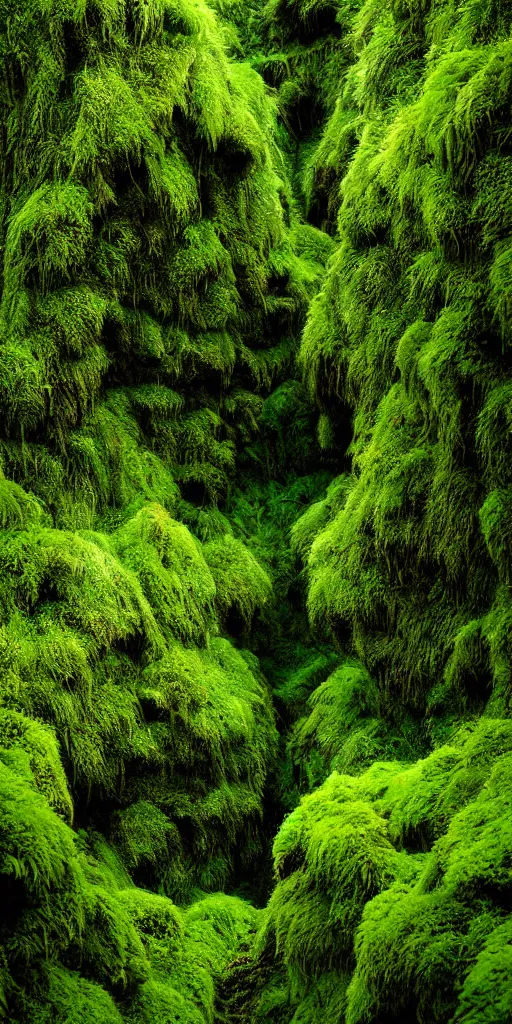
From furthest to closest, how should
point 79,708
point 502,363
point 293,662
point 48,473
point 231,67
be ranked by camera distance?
1. point 231,67
2. point 293,662
3. point 48,473
4. point 79,708
5. point 502,363

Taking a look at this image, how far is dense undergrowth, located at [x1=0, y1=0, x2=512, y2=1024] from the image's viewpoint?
430 cm

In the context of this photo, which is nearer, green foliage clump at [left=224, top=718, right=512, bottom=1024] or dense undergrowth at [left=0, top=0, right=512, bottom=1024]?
green foliage clump at [left=224, top=718, right=512, bottom=1024]

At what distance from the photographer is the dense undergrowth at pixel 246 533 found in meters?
4.30

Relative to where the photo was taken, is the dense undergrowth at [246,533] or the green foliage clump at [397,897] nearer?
the green foliage clump at [397,897]

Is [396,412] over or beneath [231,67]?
beneath

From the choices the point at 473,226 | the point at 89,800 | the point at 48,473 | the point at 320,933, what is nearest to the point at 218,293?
the point at 48,473

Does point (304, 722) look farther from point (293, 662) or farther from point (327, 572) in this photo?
point (327, 572)

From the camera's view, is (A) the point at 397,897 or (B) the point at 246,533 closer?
(A) the point at 397,897

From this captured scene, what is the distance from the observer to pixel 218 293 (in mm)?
8172

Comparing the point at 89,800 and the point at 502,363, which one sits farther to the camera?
the point at 89,800

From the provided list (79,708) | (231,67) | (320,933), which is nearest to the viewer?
(320,933)

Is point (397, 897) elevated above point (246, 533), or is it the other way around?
point (246, 533)

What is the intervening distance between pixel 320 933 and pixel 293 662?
349cm

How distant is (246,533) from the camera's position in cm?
811
